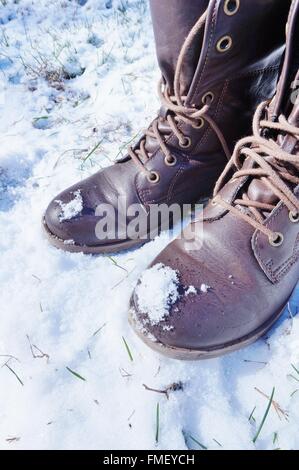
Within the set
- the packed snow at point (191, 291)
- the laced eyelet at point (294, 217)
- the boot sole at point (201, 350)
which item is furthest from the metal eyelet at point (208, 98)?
the boot sole at point (201, 350)

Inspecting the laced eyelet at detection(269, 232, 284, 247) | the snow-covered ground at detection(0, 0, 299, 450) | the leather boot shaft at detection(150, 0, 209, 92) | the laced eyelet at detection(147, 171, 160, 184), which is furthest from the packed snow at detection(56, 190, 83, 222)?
the laced eyelet at detection(269, 232, 284, 247)

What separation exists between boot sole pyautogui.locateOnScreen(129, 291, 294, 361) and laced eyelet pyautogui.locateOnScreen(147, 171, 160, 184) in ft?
1.61

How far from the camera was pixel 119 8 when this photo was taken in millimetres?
2988

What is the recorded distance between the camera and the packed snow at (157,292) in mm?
1198

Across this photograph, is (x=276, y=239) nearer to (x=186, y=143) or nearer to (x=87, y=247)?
(x=186, y=143)

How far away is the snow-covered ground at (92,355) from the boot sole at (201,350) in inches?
1.5

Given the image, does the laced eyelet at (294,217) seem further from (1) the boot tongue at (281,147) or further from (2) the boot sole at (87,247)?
(2) the boot sole at (87,247)

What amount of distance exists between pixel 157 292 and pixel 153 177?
0.45 m

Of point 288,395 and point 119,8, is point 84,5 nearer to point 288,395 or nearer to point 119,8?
point 119,8

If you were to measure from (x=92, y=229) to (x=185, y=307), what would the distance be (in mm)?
486

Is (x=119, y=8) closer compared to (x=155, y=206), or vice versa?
(x=155, y=206)

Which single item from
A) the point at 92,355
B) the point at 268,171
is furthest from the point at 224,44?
the point at 92,355

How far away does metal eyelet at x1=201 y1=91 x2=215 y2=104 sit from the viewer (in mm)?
1352
